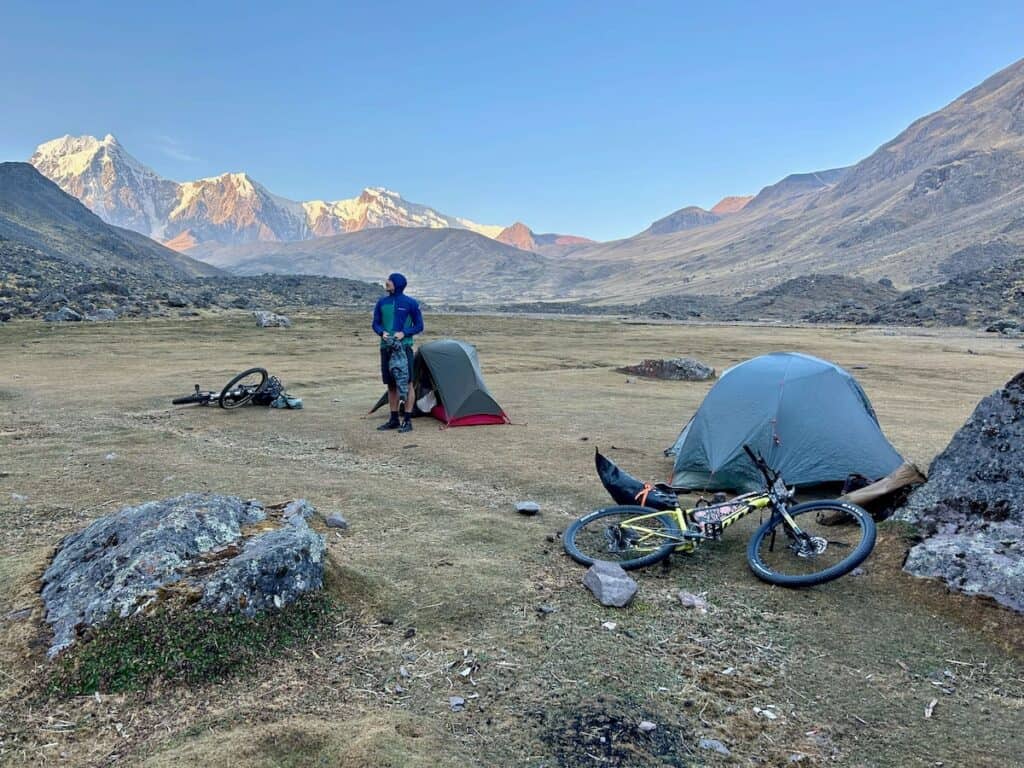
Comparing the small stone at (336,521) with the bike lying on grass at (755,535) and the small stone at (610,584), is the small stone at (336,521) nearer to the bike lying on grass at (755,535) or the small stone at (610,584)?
the bike lying on grass at (755,535)

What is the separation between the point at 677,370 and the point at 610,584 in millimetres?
15903

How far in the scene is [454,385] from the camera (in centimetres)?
1180

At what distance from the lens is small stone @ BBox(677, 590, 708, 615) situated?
4758 millimetres

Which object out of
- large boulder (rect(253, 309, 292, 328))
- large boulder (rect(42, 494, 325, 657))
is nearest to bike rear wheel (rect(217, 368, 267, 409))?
large boulder (rect(42, 494, 325, 657))

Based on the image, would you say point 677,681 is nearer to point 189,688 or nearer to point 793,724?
point 793,724

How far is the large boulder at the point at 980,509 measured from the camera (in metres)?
4.62

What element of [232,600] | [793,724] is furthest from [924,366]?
[232,600]

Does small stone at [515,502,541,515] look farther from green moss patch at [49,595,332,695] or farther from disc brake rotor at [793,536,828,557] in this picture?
green moss patch at [49,595,332,695]

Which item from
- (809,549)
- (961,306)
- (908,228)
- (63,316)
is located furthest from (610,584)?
(908,228)

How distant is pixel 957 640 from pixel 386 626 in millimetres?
3751

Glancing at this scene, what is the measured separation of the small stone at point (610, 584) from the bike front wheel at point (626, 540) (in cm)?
22

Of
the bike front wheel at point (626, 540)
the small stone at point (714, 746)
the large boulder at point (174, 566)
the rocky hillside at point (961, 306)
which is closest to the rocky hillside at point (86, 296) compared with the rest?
the large boulder at point (174, 566)

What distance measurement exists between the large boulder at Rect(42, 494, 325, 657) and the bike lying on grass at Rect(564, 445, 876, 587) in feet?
7.80

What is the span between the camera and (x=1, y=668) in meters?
3.55
